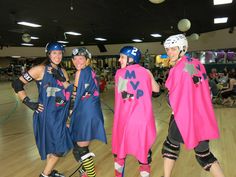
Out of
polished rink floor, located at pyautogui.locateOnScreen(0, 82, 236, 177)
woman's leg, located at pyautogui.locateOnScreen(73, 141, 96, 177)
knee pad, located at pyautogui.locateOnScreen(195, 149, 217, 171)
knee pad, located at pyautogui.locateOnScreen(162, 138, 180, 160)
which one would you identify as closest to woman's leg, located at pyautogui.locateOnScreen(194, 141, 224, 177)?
knee pad, located at pyautogui.locateOnScreen(195, 149, 217, 171)

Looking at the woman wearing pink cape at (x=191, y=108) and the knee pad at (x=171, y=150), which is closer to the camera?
the woman wearing pink cape at (x=191, y=108)

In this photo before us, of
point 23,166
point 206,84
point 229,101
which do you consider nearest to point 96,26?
point 229,101

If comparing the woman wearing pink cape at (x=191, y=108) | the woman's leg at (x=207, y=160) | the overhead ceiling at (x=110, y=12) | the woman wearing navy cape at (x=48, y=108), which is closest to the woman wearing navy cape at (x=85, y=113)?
the woman wearing navy cape at (x=48, y=108)

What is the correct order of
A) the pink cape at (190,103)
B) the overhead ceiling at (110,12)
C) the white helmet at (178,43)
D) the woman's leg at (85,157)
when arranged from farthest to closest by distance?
the overhead ceiling at (110,12)
the woman's leg at (85,157)
the white helmet at (178,43)
the pink cape at (190,103)

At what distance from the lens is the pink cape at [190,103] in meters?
2.27

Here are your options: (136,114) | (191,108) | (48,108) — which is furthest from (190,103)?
(48,108)

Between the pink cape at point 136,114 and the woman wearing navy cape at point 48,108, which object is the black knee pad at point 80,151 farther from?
the pink cape at point 136,114

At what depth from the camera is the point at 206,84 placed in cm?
238

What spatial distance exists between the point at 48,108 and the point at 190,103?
1346 mm

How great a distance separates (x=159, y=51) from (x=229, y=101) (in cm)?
1116

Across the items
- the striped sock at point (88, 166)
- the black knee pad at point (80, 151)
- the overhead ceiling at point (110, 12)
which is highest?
the overhead ceiling at point (110, 12)

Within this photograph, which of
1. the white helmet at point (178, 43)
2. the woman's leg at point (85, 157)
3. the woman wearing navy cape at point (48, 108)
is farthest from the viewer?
the woman's leg at point (85, 157)

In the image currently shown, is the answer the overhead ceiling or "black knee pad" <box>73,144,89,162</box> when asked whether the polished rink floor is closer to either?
"black knee pad" <box>73,144,89,162</box>

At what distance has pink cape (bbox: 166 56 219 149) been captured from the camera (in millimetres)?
2273
